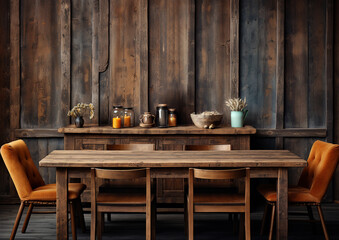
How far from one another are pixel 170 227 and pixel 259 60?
242 centimetres

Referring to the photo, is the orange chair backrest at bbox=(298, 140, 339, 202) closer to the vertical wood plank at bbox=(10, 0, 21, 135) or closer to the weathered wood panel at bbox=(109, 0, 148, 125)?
the weathered wood panel at bbox=(109, 0, 148, 125)

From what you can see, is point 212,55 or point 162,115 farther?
point 212,55

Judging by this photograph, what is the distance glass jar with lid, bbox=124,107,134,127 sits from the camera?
470 centimetres

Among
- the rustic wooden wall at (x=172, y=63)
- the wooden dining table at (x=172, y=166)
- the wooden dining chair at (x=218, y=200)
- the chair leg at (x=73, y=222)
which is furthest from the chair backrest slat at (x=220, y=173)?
the rustic wooden wall at (x=172, y=63)

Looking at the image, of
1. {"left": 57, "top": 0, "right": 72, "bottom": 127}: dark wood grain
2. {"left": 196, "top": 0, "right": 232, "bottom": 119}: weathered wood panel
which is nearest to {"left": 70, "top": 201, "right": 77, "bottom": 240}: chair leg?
{"left": 57, "top": 0, "right": 72, "bottom": 127}: dark wood grain

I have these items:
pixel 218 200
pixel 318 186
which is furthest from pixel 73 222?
pixel 318 186

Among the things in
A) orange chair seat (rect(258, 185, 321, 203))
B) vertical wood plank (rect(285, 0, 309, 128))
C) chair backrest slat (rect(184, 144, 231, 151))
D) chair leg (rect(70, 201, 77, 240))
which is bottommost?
chair leg (rect(70, 201, 77, 240))

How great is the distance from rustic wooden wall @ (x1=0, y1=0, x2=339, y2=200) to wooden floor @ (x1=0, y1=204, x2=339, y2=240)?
30.6 inches

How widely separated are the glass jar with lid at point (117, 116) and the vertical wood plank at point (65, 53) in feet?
2.23

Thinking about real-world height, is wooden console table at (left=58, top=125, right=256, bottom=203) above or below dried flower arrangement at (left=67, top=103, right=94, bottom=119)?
below

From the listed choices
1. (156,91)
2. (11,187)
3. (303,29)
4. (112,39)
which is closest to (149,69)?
(156,91)

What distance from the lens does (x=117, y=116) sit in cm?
467

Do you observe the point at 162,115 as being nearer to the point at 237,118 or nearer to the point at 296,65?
the point at 237,118

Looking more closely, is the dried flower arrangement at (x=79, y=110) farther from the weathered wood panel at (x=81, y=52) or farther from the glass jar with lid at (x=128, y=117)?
the glass jar with lid at (x=128, y=117)
